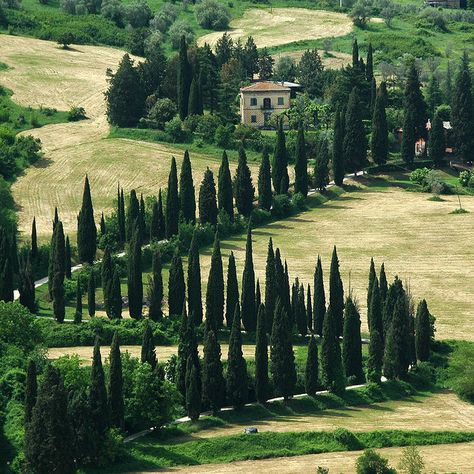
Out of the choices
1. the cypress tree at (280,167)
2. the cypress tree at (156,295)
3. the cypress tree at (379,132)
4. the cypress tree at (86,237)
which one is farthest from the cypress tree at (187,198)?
the cypress tree at (379,132)

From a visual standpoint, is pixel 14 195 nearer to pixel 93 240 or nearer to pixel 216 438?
pixel 93 240

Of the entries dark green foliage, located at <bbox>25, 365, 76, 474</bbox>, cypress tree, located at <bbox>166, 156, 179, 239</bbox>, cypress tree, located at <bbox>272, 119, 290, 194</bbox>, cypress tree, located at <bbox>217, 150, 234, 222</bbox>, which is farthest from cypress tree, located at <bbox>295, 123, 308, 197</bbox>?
dark green foliage, located at <bbox>25, 365, 76, 474</bbox>

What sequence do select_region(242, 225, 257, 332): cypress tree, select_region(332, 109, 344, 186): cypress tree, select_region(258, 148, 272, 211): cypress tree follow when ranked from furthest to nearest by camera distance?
select_region(332, 109, 344, 186): cypress tree → select_region(258, 148, 272, 211): cypress tree → select_region(242, 225, 257, 332): cypress tree

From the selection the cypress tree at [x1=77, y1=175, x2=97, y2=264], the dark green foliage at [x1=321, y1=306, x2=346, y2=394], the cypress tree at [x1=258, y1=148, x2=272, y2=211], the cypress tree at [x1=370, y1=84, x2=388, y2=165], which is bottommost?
the dark green foliage at [x1=321, y1=306, x2=346, y2=394]

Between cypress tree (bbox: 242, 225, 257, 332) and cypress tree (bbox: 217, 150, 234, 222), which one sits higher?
cypress tree (bbox: 217, 150, 234, 222)

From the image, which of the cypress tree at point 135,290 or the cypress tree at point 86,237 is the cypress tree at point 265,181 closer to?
the cypress tree at point 86,237

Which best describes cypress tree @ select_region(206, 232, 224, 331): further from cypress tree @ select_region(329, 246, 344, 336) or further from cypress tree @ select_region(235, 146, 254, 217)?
cypress tree @ select_region(235, 146, 254, 217)

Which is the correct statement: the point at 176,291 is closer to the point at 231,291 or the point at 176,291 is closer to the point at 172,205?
the point at 231,291
